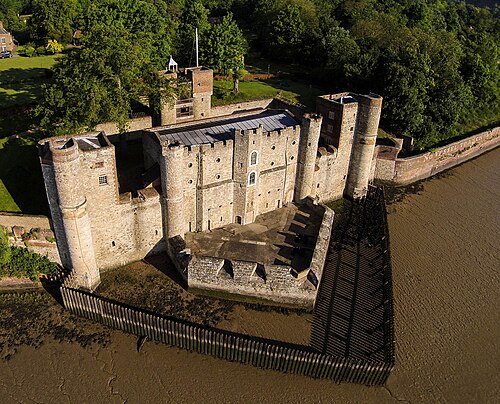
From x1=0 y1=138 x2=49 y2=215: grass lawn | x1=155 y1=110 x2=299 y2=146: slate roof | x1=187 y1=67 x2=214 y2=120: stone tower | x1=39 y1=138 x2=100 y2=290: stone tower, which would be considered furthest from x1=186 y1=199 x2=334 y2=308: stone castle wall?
x1=187 y1=67 x2=214 y2=120: stone tower

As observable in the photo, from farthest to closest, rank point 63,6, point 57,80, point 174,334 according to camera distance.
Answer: point 63,6
point 57,80
point 174,334

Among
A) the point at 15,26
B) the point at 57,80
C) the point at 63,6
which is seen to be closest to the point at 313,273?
the point at 57,80

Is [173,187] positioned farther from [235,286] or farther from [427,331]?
[427,331]

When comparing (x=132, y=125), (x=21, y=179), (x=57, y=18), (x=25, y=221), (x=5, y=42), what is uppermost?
(x=57, y=18)

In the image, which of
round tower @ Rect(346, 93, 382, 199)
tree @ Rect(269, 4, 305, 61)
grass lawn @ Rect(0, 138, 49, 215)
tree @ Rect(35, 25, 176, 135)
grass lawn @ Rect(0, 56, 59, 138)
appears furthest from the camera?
tree @ Rect(269, 4, 305, 61)

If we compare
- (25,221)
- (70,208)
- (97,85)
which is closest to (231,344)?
(70,208)

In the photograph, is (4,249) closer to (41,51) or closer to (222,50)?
(222,50)

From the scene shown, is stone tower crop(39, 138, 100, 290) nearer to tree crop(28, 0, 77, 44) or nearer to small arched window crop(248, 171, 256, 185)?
small arched window crop(248, 171, 256, 185)
